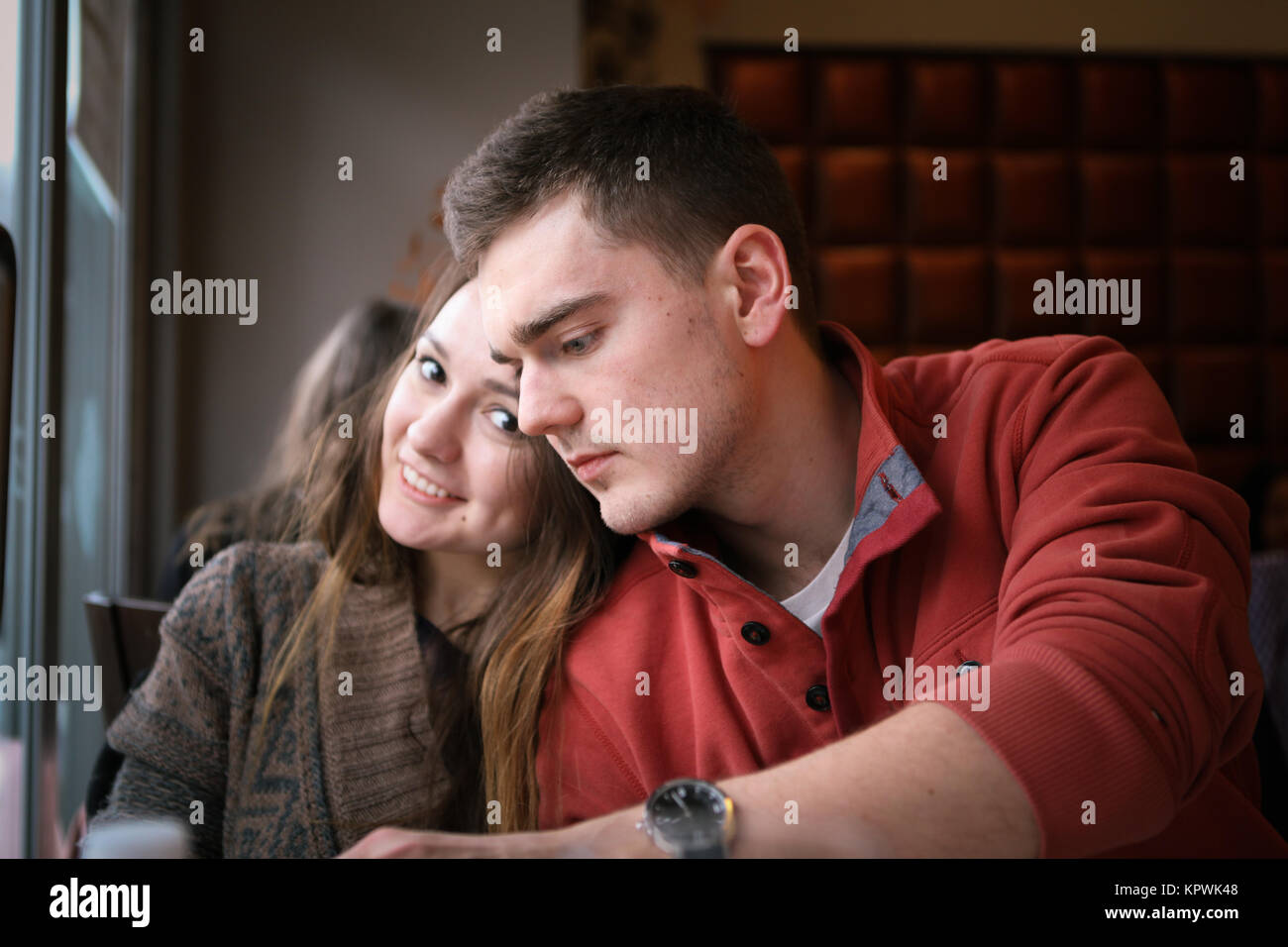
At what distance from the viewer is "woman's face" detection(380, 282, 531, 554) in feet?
3.14

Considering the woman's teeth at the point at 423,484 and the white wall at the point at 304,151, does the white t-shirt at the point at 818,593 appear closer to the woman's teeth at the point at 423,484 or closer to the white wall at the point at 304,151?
the woman's teeth at the point at 423,484

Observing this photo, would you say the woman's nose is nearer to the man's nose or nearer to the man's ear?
the man's nose

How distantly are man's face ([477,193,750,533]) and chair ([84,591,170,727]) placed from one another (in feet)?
1.70

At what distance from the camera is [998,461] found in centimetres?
81

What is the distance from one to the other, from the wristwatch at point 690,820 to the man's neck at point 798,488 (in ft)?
1.25

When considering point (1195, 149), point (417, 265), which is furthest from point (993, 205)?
point (417, 265)

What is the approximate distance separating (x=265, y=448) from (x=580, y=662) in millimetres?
1643
